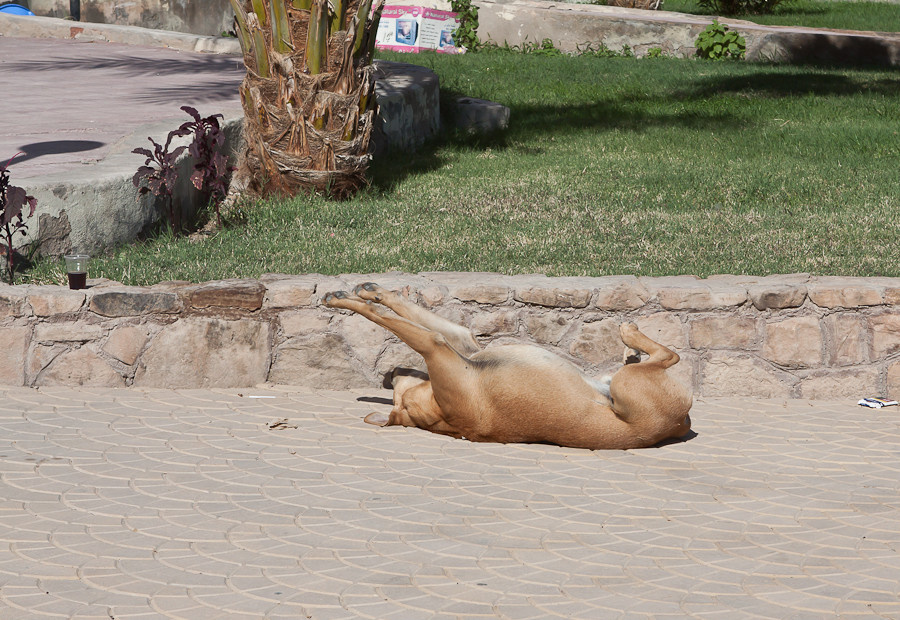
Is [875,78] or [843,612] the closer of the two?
[843,612]

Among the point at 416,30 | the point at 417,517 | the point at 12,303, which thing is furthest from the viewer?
the point at 416,30

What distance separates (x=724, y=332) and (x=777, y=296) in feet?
1.23

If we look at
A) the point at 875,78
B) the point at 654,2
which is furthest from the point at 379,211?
the point at 654,2

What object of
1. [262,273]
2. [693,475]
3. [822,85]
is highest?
[822,85]

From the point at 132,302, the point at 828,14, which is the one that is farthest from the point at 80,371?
the point at 828,14

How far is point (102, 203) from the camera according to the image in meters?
7.46

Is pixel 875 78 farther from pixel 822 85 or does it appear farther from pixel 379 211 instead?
pixel 379 211

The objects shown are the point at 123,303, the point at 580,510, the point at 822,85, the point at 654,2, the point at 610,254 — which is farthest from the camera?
the point at 654,2

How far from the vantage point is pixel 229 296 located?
260 inches

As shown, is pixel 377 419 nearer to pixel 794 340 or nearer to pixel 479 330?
pixel 479 330

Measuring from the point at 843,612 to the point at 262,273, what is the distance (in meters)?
4.30

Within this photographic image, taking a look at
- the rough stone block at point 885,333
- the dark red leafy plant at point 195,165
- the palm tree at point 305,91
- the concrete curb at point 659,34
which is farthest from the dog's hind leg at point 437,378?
the concrete curb at point 659,34

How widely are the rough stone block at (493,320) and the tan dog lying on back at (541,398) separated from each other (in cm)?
84

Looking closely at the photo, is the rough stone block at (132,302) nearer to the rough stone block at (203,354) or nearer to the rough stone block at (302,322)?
the rough stone block at (203,354)
